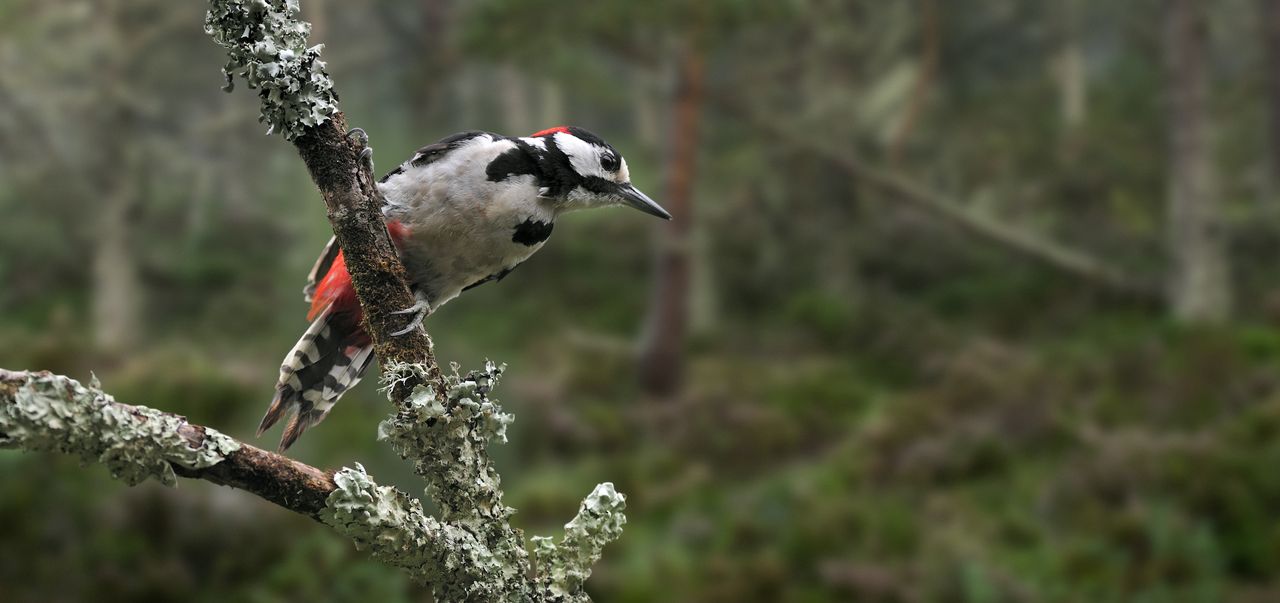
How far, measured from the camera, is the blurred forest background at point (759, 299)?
233 inches

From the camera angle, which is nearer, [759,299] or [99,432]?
[99,432]

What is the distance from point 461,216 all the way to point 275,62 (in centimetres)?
67

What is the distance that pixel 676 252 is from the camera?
913cm

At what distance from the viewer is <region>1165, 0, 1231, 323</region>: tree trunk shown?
357 inches

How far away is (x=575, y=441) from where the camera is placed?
27.4ft

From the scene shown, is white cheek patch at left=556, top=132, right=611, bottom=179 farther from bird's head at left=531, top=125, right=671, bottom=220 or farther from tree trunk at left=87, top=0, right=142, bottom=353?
tree trunk at left=87, top=0, right=142, bottom=353

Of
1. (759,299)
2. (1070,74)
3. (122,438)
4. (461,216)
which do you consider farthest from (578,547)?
(1070,74)

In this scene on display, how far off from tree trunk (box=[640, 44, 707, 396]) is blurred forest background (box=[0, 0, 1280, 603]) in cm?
3

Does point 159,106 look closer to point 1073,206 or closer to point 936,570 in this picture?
point 936,570

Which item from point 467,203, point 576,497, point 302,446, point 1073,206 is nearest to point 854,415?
point 576,497

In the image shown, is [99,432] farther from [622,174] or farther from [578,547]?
[622,174]

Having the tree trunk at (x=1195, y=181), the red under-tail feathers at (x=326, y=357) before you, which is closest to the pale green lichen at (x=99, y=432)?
the red under-tail feathers at (x=326, y=357)

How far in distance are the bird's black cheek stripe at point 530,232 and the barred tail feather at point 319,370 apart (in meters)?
0.34

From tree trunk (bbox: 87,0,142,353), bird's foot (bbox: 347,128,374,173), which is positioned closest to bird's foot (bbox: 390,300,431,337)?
bird's foot (bbox: 347,128,374,173)
